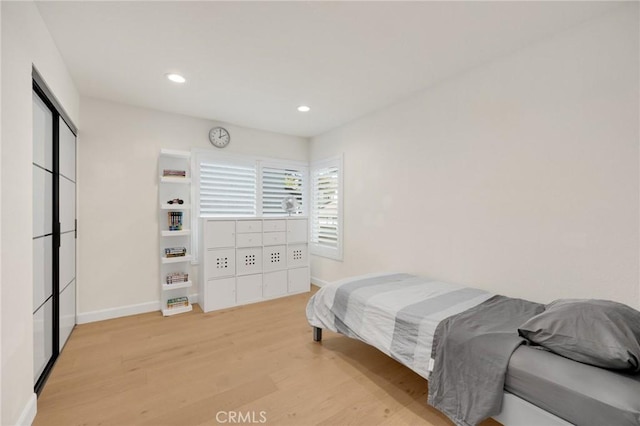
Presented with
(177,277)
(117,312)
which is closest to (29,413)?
(117,312)

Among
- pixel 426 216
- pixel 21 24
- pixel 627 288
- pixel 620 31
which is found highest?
pixel 620 31

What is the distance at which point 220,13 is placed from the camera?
182 cm

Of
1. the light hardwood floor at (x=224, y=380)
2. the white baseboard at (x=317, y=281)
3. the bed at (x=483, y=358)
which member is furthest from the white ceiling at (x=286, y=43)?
the white baseboard at (x=317, y=281)

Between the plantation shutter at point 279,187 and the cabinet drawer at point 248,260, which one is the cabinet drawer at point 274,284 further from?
the plantation shutter at point 279,187

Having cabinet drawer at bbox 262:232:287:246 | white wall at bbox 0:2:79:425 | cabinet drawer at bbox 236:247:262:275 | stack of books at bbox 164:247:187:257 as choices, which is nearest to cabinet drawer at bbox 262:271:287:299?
cabinet drawer at bbox 236:247:262:275

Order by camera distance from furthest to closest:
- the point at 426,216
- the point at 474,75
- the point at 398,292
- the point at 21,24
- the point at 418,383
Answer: the point at 426,216 → the point at 474,75 → the point at 398,292 → the point at 418,383 → the point at 21,24

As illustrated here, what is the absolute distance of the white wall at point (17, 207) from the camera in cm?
136

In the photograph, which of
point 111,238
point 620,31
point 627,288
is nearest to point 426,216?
point 627,288

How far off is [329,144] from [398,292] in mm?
2726

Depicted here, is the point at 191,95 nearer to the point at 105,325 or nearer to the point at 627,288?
the point at 105,325

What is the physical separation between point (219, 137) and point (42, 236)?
7.73 feet

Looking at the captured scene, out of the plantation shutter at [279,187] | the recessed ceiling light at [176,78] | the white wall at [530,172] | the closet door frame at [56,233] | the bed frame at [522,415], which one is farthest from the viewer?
the plantation shutter at [279,187]

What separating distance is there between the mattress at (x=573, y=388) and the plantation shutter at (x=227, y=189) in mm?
3603

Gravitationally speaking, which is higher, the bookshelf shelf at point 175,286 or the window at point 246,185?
the window at point 246,185
